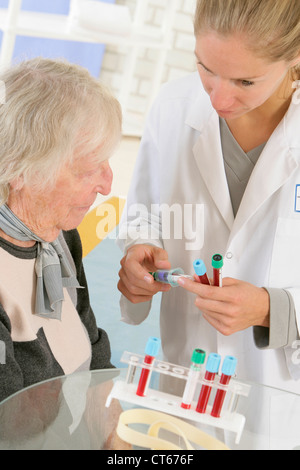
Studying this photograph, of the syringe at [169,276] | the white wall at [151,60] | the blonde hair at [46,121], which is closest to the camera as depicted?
the blonde hair at [46,121]

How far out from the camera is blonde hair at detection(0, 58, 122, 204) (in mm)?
1390

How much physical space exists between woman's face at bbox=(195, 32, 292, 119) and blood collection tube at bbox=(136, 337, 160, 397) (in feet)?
1.65

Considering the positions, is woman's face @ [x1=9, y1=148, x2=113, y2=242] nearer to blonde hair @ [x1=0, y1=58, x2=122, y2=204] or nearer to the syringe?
blonde hair @ [x1=0, y1=58, x2=122, y2=204]

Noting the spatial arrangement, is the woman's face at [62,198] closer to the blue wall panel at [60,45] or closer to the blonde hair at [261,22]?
the blonde hair at [261,22]

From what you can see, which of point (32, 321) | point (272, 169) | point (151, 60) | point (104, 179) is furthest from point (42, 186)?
point (151, 60)

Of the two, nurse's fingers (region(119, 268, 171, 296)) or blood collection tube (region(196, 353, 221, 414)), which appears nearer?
blood collection tube (region(196, 353, 221, 414))

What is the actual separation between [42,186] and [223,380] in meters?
0.56

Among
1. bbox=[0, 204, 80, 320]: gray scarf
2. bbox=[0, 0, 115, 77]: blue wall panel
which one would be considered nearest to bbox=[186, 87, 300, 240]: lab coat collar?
bbox=[0, 204, 80, 320]: gray scarf

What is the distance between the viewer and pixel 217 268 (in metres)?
1.35

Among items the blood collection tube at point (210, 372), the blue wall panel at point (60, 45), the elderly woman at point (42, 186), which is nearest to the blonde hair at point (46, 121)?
the elderly woman at point (42, 186)

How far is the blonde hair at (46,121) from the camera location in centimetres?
139

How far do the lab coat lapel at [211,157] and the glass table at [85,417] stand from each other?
0.44 metres

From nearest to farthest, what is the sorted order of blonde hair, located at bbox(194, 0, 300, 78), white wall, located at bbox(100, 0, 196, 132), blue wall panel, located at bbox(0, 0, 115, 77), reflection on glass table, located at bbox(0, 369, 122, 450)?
reflection on glass table, located at bbox(0, 369, 122, 450) < blonde hair, located at bbox(194, 0, 300, 78) < blue wall panel, located at bbox(0, 0, 115, 77) < white wall, located at bbox(100, 0, 196, 132)
